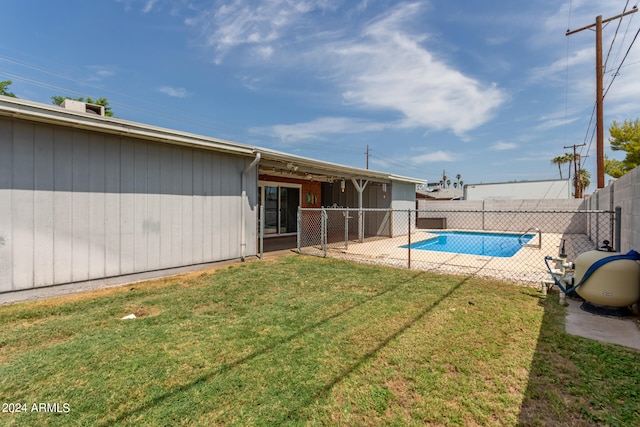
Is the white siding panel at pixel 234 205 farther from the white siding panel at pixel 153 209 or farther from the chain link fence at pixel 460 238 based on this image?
the chain link fence at pixel 460 238

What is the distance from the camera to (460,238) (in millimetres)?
13133

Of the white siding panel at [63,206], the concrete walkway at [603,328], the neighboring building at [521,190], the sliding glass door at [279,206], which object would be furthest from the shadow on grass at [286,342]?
the neighboring building at [521,190]

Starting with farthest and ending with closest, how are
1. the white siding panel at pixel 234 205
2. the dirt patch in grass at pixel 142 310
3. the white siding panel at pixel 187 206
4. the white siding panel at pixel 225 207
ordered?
the white siding panel at pixel 234 205 → the white siding panel at pixel 225 207 → the white siding panel at pixel 187 206 → the dirt patch in grass at pixel 142 310

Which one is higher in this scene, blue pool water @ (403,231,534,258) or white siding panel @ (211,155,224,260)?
white siding panel @ (211,155,224,260)

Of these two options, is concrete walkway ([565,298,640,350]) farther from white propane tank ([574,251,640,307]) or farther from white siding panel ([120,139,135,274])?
white siding panel ([120,139,135,274])

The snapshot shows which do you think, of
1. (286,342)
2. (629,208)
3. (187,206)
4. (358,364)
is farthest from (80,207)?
(629,208)

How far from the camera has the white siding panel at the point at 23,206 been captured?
3.95 metres

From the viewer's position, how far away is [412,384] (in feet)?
7.04

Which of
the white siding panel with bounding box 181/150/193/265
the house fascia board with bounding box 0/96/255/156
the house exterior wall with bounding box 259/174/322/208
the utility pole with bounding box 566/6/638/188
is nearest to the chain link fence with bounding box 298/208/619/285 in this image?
the house exterior wall with bounding box 259/174/322/208

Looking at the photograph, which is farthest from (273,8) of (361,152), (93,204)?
(361,152)

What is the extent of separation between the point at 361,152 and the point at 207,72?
2370cm

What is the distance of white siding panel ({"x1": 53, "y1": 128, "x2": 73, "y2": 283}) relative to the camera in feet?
14.0

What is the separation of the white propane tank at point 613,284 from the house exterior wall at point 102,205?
625 cm

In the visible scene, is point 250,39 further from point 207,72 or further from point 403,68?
point 207,72
